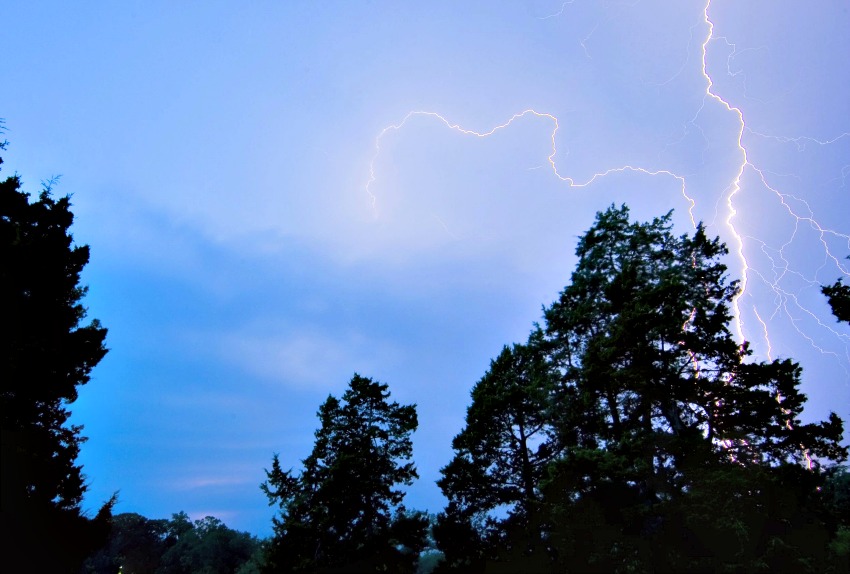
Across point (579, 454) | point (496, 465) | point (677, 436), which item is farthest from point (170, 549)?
point (677, 436)

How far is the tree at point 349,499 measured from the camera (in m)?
19.3

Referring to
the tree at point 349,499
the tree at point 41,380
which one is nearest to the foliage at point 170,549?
the tree at point 349,499

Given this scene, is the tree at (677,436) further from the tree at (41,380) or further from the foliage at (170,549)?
the foliage at (170,549)

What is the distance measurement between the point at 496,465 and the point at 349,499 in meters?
7.54

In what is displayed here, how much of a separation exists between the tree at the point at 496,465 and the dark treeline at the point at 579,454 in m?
0.09

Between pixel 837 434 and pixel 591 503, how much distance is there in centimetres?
847

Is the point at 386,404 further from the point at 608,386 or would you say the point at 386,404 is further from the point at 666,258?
the point at 666,258

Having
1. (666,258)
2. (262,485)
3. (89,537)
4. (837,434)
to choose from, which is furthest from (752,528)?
(89,537)

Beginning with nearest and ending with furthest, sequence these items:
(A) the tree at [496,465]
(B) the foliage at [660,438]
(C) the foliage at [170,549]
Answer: (B) the foliage at [660,438]
(A) the tree at [496,465]
(C) the foliage at [170,549]

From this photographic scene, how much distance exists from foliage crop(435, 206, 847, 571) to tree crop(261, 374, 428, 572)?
3845mm

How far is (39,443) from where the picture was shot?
13797mm

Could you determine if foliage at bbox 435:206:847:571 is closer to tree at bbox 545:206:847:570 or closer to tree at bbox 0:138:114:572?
tree at bbox 545:206:847:570

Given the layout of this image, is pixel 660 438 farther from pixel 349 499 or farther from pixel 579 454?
pixel 349 499

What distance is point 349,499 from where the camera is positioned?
20047 millimetres
